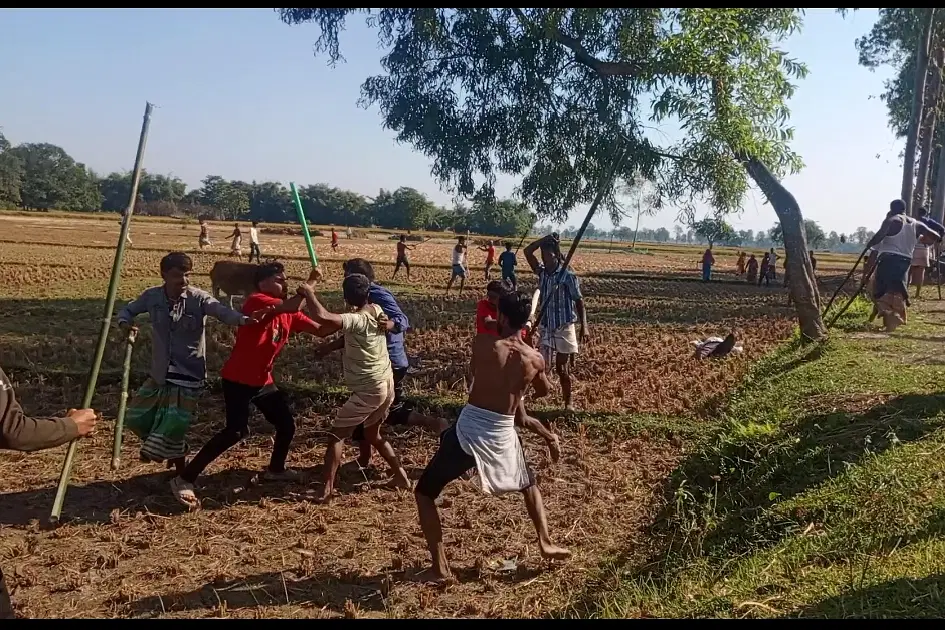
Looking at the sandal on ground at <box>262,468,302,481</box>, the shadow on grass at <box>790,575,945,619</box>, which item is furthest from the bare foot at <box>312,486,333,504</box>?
the shadow on grass at <box>790,575,945,619</box>

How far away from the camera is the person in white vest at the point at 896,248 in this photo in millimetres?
10039

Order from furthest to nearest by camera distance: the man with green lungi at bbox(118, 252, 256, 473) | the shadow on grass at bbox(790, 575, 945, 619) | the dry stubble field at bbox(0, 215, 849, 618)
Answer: the man with green lungi at bbox(118, 252, 256, 473), the dry stubble field at bbox(0, 215, 849, 618), the shadow on grass at bbox(790, 575, 945, 619)

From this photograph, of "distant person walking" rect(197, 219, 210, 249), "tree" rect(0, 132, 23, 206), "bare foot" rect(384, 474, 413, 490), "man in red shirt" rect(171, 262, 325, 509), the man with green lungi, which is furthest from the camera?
"tree" rect(0, 132, 23, 206)

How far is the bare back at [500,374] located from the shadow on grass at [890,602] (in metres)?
1.85

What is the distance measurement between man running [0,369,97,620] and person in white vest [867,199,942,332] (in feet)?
33.3

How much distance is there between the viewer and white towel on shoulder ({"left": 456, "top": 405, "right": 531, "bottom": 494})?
4320 mm

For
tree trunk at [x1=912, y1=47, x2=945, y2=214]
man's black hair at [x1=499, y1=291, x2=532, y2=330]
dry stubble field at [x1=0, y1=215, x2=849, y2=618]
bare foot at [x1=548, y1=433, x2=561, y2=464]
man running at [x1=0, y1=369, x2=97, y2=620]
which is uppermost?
tree trunk at [x1=912, y1=47, x2=945, y2=214]

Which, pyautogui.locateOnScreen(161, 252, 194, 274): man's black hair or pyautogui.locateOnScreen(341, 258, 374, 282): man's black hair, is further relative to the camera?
pyautogui.locateOnScreen(341, 258, 374, 282): man's black hair

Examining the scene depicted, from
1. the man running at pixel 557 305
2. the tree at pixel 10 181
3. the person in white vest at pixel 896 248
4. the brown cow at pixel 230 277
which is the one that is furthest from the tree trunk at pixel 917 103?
the tree at pixel 10 181

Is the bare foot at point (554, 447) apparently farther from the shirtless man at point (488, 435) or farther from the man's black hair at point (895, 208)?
the man's black hair at point (895, 208)

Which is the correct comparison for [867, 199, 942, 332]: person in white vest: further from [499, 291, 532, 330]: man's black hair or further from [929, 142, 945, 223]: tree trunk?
[929, 142, 945, 223]: tree trunk

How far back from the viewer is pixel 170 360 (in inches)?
222

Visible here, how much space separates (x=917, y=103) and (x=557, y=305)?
1951 cm
